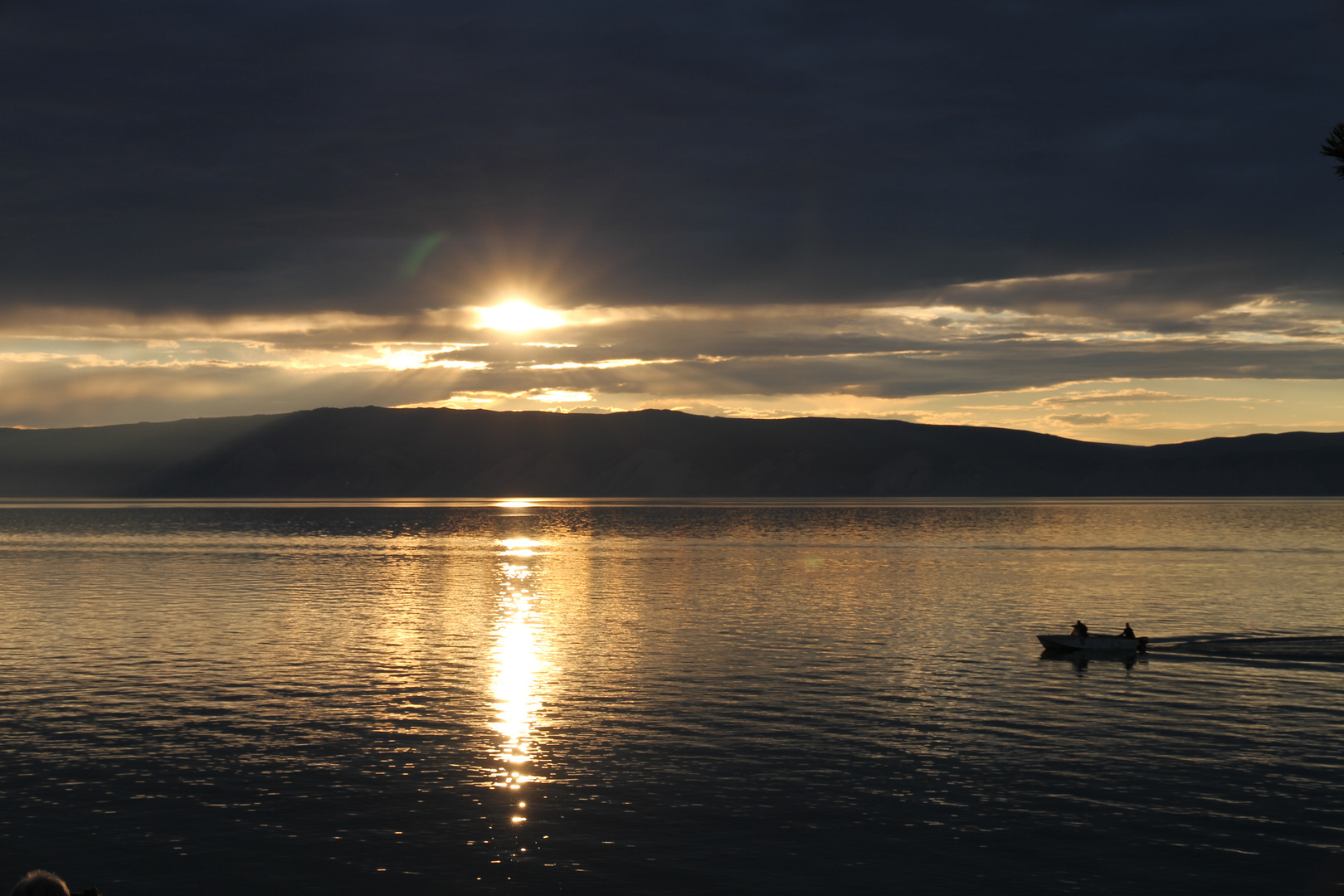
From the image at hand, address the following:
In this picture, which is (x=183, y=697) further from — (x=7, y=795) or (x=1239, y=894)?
(x=1239, y=894)

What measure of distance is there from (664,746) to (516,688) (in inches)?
439

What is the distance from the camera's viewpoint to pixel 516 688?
137 feet

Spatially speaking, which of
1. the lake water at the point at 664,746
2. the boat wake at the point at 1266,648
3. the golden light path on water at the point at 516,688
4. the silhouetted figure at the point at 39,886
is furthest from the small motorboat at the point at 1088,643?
the silhouetted figure at the point at 39,886

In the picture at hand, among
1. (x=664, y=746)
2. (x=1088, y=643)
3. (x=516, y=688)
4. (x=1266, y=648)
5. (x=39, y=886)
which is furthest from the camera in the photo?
(x=1266, y=648)

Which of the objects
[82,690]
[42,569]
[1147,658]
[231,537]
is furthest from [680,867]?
[231,537]

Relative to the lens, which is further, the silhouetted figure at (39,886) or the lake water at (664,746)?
the lake water at (664,746)

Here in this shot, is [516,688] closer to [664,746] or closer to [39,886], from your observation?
[664,746]

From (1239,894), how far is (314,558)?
→ 108997mm

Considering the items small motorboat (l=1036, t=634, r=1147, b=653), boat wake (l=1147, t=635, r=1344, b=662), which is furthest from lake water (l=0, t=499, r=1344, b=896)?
small motorboat (l=1036, t=634, r=1147, b=653)

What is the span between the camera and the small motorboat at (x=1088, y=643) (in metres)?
50.3

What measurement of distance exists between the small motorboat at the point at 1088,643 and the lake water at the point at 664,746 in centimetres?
87

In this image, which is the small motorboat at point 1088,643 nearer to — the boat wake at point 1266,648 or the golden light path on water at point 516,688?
the boat wake at point 1266,648

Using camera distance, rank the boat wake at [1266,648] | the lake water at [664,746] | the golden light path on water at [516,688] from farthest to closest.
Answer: the boat wake at [1266,648] → the golden light path on water at [516,688] → the lake water at [664,746]

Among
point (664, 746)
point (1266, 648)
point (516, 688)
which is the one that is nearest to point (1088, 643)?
point (1266, 648)
